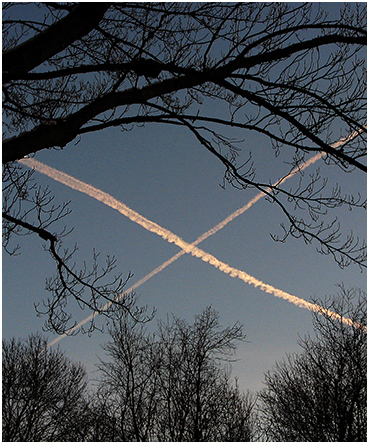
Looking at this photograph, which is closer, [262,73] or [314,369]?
[262,73]

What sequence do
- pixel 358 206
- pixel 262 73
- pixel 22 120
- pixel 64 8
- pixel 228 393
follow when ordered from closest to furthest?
pixel 64 8 → pixel 262 73 → pixel 358 206 → pixel 22 120 → pixel 228 393

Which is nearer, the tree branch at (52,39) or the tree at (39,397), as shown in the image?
the tree branch at (52,39)

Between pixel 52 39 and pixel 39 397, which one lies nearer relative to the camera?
pixel 52 39

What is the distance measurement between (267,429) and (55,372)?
10.3m

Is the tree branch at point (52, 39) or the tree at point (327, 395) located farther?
the tree at point (327, 395)

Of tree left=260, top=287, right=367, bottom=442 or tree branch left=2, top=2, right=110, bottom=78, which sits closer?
tree branch left=2, top=2, right=110, bottom=78

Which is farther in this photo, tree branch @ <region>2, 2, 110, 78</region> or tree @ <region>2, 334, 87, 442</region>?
tree @ <region>2, 334, 87, 442</region>

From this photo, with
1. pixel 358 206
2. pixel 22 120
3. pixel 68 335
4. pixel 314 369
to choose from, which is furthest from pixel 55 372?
→ pixel 358 206

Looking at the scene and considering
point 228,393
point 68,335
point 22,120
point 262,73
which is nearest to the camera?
point 262,73

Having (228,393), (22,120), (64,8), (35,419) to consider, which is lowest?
(35,419)

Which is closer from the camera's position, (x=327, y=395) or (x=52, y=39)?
(x=52, y=39)

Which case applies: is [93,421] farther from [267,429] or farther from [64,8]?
[64,8]

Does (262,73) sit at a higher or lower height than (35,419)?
higher

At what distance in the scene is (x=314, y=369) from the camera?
1923cm
